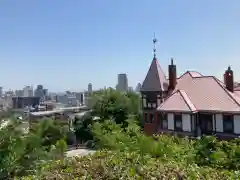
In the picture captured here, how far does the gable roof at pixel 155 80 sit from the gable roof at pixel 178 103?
130cm

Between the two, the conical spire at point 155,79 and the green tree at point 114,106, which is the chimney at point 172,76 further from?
the green tree at point 114,106

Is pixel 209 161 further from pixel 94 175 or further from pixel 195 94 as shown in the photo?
pixel 195 94

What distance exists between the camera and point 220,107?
17.9 m

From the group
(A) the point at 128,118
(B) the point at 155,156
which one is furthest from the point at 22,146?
(A) the point at 128,118

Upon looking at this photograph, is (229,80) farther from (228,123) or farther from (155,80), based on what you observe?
(155,80)

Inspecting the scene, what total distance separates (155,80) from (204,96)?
381 cm

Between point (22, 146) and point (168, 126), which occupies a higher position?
point (22, 146)

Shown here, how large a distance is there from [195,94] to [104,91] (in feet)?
38.0

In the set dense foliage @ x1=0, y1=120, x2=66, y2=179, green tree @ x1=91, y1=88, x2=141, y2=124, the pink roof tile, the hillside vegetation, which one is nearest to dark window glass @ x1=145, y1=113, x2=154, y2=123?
the pink roof tile

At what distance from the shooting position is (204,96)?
19250 mm

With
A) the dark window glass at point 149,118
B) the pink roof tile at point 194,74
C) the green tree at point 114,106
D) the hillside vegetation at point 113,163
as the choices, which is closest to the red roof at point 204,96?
the pink roof tile at point 194,74

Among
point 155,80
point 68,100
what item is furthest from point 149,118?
point 68,100

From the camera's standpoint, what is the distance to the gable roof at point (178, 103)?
1850 centimetres

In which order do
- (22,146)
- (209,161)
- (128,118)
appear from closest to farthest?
1. (22,146)
2. (209,161)
3. (128,118)
